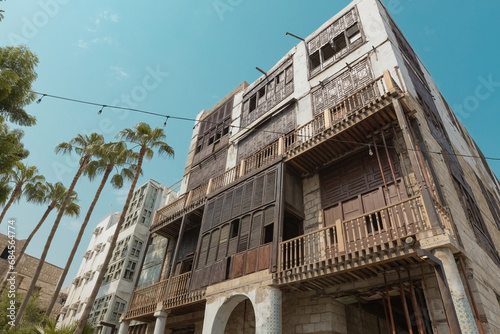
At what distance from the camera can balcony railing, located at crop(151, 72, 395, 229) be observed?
10123 mm

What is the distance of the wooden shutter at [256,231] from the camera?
997 cm

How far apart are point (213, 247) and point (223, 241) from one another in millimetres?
566

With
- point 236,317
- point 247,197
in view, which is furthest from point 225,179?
point 236,317

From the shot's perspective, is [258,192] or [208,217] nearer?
[258,192]

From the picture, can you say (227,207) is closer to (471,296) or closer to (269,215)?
(269,215)

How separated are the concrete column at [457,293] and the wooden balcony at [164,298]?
729 cm

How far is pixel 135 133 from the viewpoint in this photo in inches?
694

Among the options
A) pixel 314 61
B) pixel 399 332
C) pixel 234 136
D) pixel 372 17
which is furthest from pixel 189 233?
pixel 372 17

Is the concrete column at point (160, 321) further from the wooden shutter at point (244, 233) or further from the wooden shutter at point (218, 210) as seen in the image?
the wooden shutter at point (244, 233)

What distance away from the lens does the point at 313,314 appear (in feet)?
28.6

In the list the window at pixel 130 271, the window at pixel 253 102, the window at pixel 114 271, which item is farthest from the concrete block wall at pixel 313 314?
the window at pixel 114 271

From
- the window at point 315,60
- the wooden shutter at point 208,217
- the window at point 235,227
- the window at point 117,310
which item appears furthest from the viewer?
the window at point 117,310

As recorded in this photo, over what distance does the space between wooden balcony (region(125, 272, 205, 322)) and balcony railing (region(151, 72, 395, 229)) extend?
3595mm

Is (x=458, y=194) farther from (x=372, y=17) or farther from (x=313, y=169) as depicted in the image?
(x=372, y=17)
